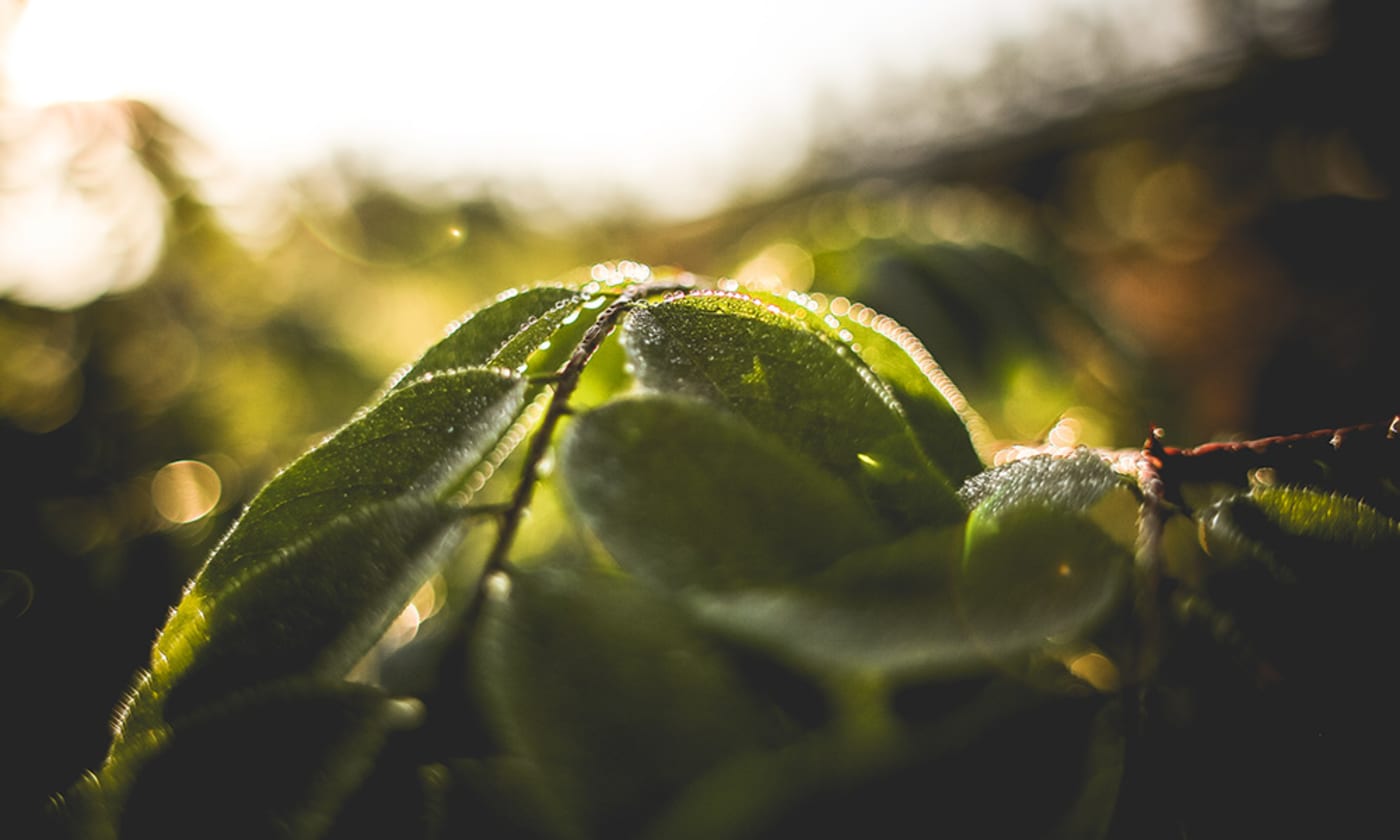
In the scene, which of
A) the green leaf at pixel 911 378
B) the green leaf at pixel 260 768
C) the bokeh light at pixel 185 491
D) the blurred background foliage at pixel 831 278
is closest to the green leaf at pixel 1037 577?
the green leaf at pixel 911 378

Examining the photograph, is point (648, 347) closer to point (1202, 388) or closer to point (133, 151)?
point (133, 151)

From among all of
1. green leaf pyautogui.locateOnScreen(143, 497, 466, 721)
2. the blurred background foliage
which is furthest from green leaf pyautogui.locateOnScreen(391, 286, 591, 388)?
the blurred background foliage

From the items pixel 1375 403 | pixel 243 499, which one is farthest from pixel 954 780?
pixel 1375 403

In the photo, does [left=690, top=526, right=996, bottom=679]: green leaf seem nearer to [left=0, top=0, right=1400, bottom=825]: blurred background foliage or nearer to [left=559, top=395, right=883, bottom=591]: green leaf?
[left=559, top=395, right=883, bottom=591]: green leaf

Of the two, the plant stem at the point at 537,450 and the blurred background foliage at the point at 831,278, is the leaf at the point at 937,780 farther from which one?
the blurred background foliage at the point at 831,278

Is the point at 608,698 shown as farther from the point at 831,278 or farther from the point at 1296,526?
the point at 831,278

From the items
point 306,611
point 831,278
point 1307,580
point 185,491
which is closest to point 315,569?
point 306,611

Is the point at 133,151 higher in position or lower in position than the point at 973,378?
lower
